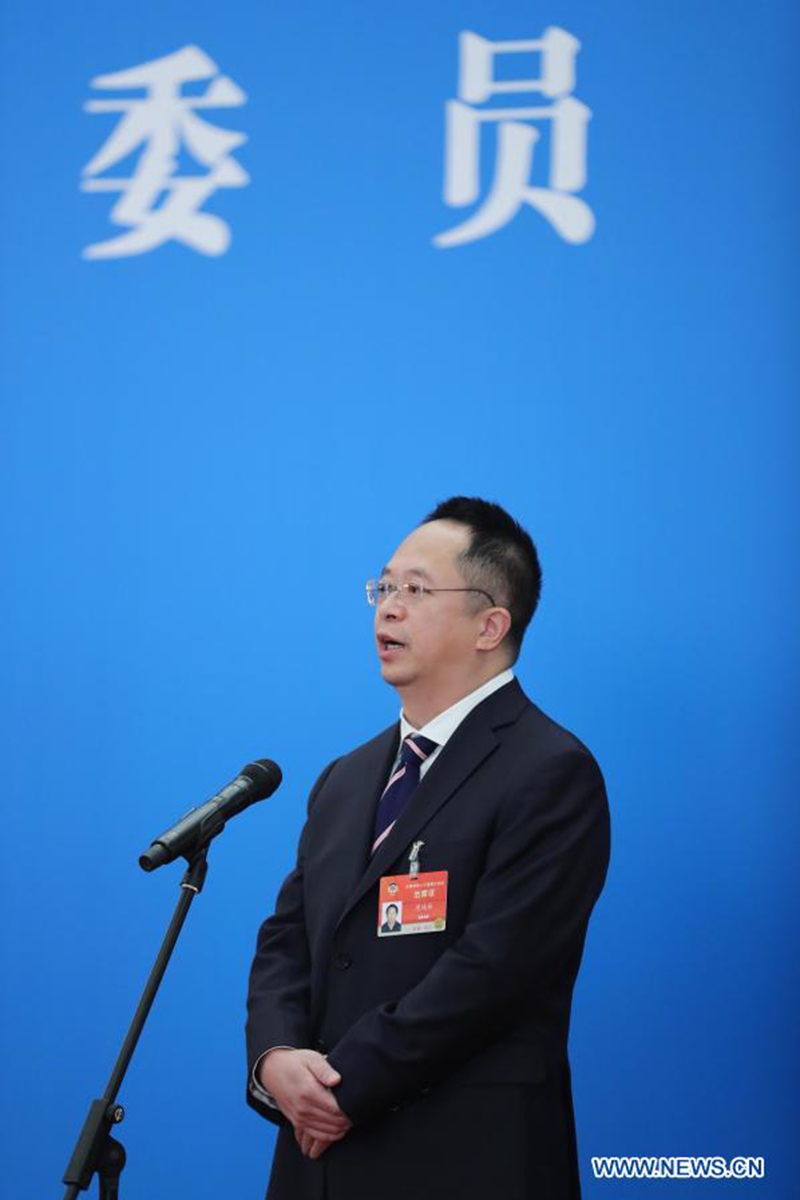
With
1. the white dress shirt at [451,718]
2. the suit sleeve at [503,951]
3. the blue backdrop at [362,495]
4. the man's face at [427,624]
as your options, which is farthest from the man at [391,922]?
the blue backdrop at [362,495]

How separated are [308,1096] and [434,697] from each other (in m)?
0.63

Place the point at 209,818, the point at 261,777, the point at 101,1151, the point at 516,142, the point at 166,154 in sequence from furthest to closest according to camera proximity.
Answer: the point at 166,154 < the point at 516,142 < the point at 261,777 < the point at 209,818 < the point at 101,1151

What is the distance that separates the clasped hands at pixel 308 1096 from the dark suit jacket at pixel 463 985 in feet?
0.07

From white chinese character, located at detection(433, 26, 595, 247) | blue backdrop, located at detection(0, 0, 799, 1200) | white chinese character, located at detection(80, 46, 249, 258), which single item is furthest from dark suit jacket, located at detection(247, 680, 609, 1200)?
white chinese character, located at detection(80, 46, 249, 258)

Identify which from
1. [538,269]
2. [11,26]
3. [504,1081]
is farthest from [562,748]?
[11,26]

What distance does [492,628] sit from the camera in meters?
2.30

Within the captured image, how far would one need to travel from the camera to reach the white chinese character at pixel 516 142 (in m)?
3.07

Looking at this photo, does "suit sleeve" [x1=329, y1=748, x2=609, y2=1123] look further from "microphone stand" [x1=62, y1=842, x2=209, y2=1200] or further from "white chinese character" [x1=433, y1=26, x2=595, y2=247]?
"white chinese character" [x1=433, y1=26, x2=595, y2=247]

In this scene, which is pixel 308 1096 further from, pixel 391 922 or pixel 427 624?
pixel 427 624

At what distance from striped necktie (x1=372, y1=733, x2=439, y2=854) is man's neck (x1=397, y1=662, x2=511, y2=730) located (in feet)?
0.11

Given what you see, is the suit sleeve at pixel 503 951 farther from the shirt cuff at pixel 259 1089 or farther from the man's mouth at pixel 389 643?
the man's mouth at pixel 389 643

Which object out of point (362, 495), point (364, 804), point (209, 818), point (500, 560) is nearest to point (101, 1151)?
point (209, 818)

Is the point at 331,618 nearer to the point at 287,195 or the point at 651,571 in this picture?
the point at 651,571

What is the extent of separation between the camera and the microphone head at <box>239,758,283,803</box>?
2006 mm
